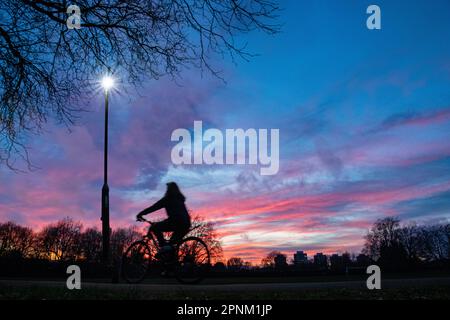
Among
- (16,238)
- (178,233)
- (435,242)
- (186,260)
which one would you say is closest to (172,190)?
(178,233)

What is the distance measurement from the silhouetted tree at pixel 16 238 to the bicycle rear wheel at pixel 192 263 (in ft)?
293

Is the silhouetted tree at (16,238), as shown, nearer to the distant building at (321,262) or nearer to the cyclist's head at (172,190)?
the distant building at (321,262)

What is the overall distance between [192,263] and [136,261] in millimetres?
1640

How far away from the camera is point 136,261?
30.3 feet

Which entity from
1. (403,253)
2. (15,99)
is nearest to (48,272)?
(15,99)

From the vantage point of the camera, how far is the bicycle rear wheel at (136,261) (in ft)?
29.5

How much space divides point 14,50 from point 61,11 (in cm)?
172

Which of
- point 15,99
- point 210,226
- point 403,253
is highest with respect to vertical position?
point 15,99

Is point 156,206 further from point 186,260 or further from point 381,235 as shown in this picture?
point 381,235

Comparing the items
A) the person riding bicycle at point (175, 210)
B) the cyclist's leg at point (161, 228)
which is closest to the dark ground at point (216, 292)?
the cyclist's leg at point (161, 228)

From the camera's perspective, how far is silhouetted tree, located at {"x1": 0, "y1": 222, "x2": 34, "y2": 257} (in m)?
86.7
